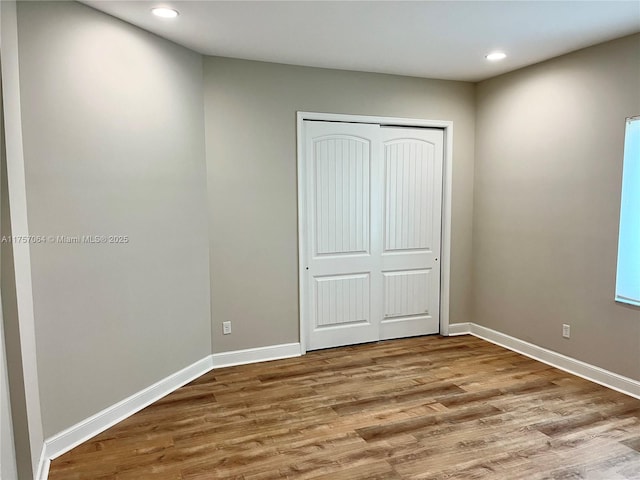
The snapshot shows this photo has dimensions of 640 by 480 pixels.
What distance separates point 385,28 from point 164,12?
144 cm

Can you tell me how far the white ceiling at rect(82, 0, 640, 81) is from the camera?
103 inches

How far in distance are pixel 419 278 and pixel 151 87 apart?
3086mm

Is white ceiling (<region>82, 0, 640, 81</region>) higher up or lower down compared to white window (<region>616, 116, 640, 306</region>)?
higher up

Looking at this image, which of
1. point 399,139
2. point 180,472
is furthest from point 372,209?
point 180,472

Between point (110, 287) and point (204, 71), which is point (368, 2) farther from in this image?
point (110, 287)

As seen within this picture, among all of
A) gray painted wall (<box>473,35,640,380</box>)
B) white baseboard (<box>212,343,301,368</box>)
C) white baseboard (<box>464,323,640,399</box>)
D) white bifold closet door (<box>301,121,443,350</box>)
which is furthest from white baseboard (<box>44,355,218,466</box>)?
gray painted wall (<box>473,35,640,380</box>)

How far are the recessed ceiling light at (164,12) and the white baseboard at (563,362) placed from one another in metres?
3.94

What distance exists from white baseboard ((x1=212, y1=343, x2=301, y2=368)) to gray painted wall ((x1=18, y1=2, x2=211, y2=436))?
279mm

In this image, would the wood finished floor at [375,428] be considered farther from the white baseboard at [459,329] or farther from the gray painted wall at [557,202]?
the white baseboard at [459,329]

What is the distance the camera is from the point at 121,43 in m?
2.82

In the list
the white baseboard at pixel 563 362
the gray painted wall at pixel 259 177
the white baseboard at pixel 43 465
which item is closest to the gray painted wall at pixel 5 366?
the white baseboard at pixel 43 465

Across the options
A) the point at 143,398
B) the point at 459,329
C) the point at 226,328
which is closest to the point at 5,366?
the point at 143,398

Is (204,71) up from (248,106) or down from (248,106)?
up

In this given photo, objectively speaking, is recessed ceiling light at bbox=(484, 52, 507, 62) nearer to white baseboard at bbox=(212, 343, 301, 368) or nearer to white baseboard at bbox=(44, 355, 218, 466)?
white baseboard at bbox=(212, 343, 301, 368)
